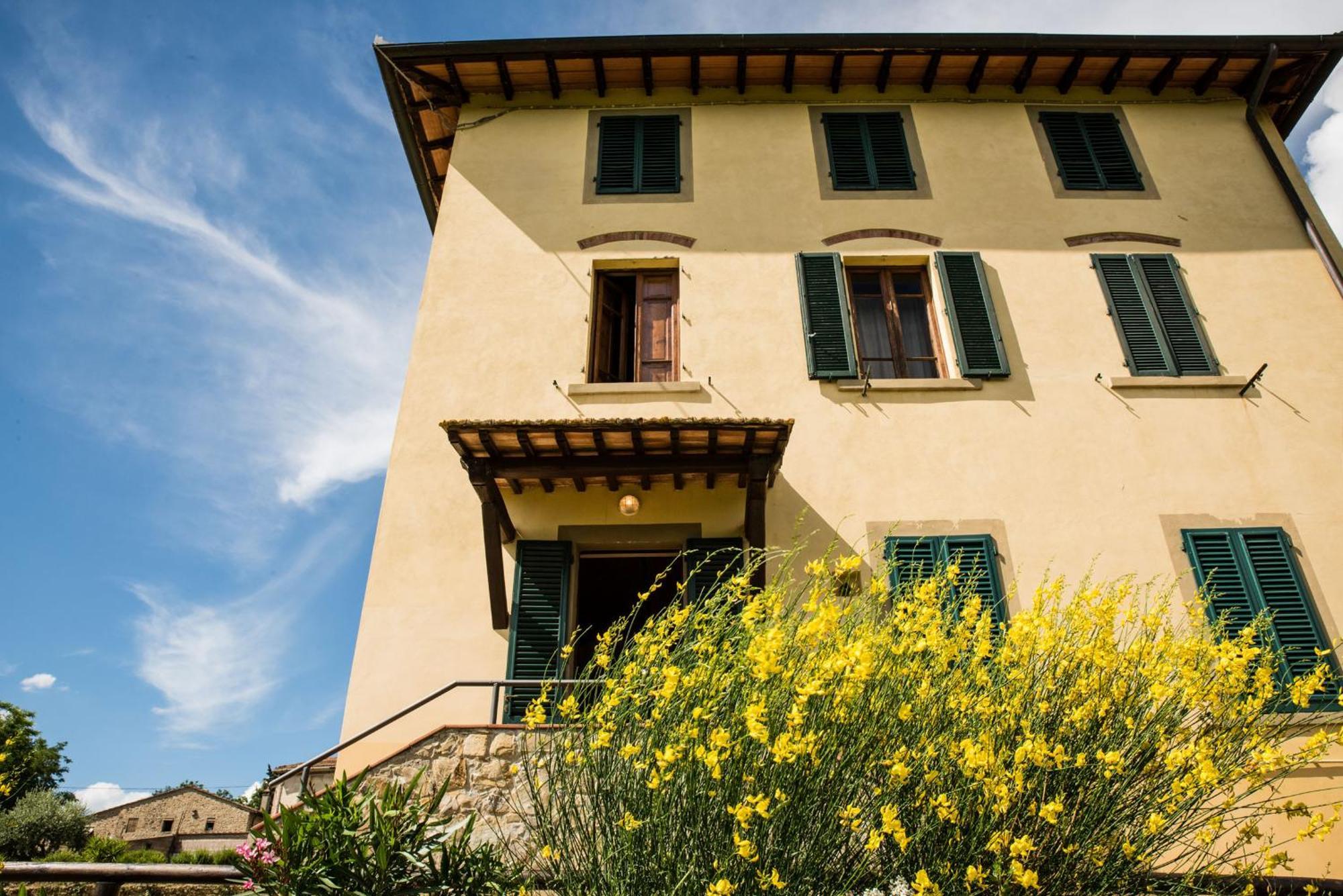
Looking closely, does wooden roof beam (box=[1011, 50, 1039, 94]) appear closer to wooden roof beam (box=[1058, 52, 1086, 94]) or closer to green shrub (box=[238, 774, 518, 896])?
wooden roof beam (box=[1058, 52, 1086, 94])

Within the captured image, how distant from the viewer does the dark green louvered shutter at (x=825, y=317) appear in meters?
8.45

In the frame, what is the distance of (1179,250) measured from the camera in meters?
9.32

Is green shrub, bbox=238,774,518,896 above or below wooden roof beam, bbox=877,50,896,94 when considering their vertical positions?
below

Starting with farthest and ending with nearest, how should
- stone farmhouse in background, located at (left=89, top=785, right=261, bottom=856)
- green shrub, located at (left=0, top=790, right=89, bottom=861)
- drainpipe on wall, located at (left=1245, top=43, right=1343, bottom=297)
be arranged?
stone farmhouse in background, located at (left=89, top=785, right=261, bottom=856) < green shrub, located at (left=0, top=790, right=89, bottom=861) < drainpipe on wall, located at (left=1245, top=43, right=1343, bottom=297)

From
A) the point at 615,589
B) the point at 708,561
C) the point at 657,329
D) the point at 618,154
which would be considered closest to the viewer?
the point at 708,561

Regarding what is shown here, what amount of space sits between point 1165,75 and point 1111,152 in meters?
1.35

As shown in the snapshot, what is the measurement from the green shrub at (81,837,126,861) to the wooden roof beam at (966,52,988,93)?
16.0 metres

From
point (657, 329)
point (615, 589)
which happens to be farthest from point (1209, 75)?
point (615, 589)

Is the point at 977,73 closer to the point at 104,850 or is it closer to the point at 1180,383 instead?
the point at 1180,383

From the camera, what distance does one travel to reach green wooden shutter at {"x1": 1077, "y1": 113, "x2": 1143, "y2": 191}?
9844mm

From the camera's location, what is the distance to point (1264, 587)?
7.19 meters

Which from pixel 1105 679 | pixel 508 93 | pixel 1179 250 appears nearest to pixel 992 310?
pixel 1179 250

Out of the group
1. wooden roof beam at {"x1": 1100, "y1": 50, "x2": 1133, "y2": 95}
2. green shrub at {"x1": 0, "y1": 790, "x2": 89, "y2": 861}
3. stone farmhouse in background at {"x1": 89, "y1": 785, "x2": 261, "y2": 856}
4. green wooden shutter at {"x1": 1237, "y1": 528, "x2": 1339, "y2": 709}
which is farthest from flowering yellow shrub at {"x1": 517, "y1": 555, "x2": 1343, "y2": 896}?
stone farmhouse in background at {"x1": 89, "y1": 785, "x2": 261, "y2": 856}

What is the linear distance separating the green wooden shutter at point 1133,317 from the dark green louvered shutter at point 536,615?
19.2 ft
